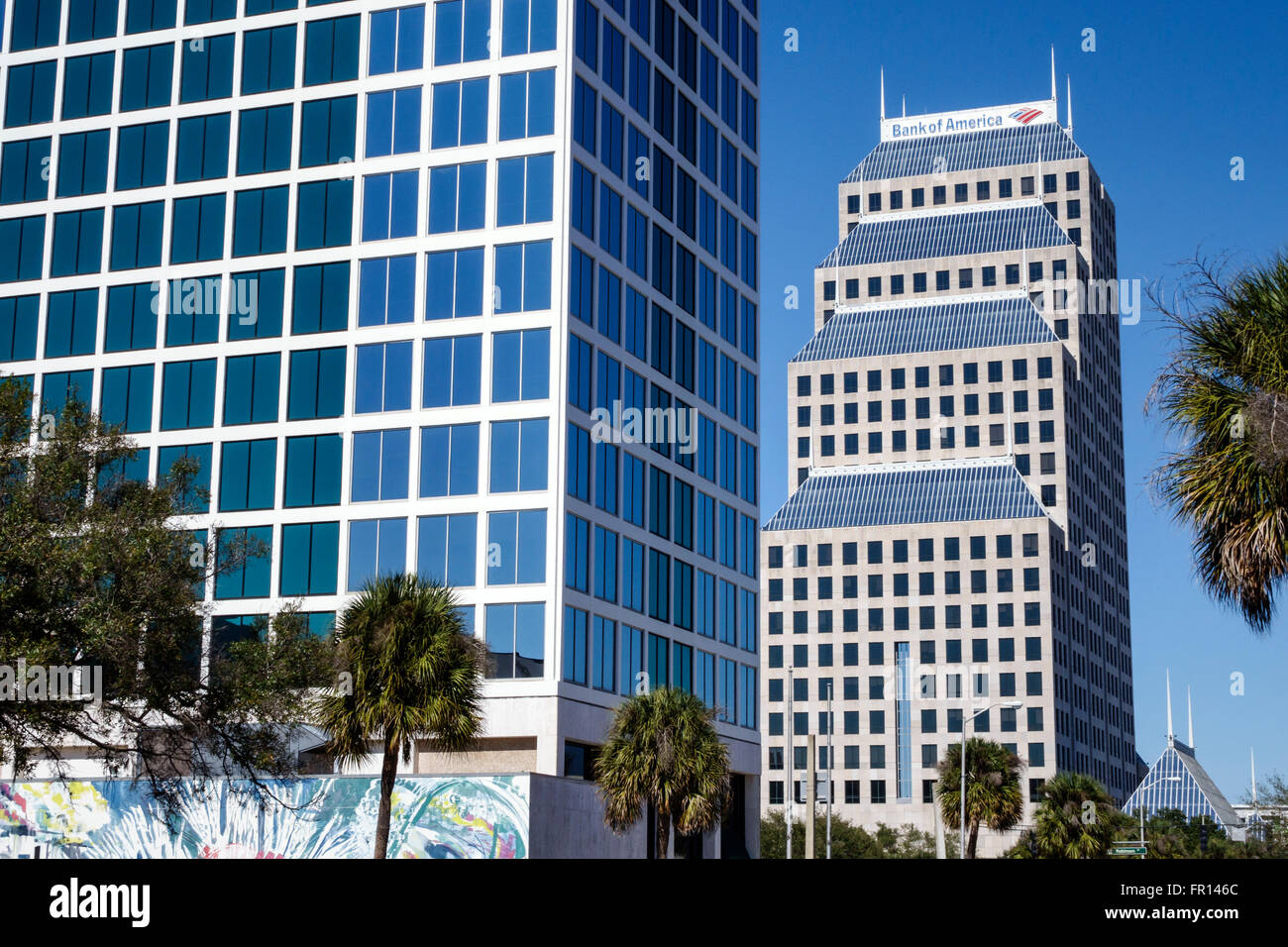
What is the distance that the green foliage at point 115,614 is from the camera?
102 feet

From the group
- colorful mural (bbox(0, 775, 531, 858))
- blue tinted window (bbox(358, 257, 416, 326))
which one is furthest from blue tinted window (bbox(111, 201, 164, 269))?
colorful mural (bbox(0, 775, 531, 858))

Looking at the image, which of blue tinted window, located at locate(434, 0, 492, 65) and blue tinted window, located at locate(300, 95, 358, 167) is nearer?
blue tinted window, located at locate(434, 0, 492, 65)

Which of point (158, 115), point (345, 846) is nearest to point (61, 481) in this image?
point (345, 846)

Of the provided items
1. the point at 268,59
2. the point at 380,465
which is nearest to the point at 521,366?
the point at 380,465

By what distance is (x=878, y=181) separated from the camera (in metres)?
170

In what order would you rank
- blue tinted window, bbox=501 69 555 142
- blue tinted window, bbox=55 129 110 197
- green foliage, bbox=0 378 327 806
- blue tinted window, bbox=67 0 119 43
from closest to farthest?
green foliage, bbox=0 378 327 806
blue tinted window, bbox=501 69 555 142
blue tinted window, bbox=55 129 110 197
blue tinted window, bbox=67 0 119 43

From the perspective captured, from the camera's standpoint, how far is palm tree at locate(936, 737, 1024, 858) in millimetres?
76500

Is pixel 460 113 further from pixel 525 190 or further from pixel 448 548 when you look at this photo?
pixel 448 548

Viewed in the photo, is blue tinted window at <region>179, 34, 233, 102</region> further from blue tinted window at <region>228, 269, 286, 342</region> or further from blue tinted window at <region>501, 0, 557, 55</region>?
blue tinted window at <region>501, 0, 557, 55</region>

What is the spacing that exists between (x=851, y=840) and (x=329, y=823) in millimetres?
84535

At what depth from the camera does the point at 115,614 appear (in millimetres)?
32125

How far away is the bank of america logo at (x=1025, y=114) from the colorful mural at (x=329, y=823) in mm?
141454

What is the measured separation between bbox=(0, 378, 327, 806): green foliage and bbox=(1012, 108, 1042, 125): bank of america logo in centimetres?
15001
